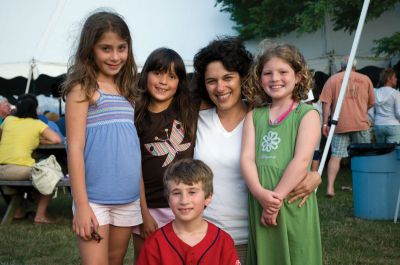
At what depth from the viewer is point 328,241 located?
511 cm

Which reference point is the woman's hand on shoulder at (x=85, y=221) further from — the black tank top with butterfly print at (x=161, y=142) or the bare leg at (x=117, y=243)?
the black tank top with butterfly print at (x=161, y=142)

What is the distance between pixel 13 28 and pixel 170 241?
9595mm

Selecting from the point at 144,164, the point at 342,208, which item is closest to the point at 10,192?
the point at 342,208

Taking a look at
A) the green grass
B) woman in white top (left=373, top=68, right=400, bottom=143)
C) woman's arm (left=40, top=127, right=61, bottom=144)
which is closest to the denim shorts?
woman in white top (left=373, top=68, right=400, bottom=143)

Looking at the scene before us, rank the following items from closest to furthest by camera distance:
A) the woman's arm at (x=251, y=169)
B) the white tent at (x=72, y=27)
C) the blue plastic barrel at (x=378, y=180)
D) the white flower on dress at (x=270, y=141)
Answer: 1. the woman's arm at (x=251, y=169)
2. the white flower on dress at (x=270, y=141)
3. the blue plastic barrel at (x=378, y=180)
4. the white tent at (x=72, y=27)

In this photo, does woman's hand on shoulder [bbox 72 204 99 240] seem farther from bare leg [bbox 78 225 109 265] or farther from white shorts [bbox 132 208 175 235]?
white shorts [bbox 132 208 175 235]

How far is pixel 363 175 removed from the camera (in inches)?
245

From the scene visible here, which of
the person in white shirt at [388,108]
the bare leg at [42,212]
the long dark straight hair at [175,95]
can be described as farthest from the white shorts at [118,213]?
the person in white shirt at [388,108]

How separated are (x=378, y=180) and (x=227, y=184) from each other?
400 cm

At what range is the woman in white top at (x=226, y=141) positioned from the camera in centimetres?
260

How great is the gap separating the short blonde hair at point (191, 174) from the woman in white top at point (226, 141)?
4.9 inches

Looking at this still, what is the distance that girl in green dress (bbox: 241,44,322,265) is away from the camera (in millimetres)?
2410

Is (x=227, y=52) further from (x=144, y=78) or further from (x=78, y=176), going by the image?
(x=78, y=176)

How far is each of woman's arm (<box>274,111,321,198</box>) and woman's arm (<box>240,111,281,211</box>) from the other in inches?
2.0
